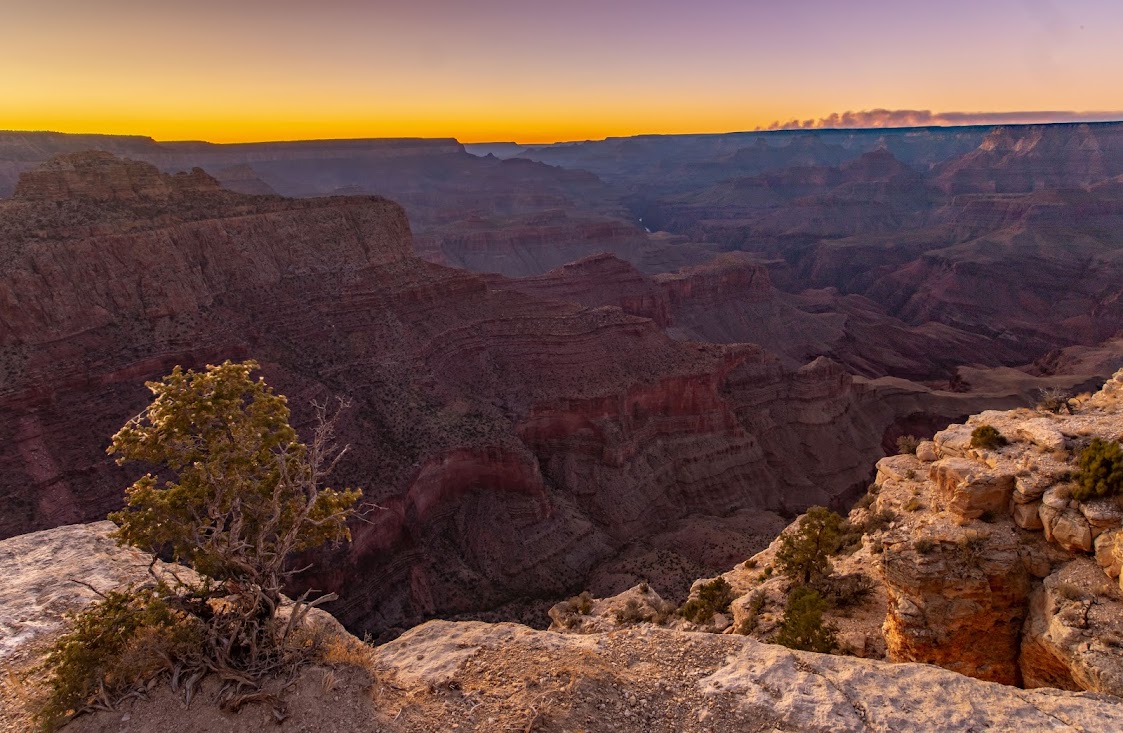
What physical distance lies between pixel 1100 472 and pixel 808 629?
7.52 meters

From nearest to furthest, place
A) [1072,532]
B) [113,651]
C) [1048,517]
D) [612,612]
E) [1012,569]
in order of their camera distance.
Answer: [113,651], [1072,532], [1048,517], [1012,569], [612,612]

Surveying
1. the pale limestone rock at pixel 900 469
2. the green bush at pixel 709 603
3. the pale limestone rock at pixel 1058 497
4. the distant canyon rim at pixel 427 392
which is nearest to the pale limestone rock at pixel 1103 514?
the pale limestone rock at pixel 1058 497

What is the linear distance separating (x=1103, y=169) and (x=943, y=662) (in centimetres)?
23667

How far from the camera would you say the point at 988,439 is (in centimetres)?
1673

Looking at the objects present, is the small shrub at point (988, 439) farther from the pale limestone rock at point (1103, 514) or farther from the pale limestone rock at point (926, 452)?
the pale limestone rock at point (926, 452)

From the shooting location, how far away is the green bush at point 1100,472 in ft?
43.4

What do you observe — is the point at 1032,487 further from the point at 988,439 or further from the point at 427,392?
the point at 427,392

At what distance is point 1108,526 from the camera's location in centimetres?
1302

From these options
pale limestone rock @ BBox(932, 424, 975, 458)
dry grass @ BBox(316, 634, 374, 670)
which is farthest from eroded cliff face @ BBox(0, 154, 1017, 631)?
pale limestone rock @ BBox(932, 424, 975, 458)

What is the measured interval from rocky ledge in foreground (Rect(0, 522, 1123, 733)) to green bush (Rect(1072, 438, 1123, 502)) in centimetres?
468

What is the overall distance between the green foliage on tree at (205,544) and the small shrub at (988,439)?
1645 centimetres

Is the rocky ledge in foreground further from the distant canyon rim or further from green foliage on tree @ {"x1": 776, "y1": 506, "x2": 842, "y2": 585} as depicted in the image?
the distant canyon rim

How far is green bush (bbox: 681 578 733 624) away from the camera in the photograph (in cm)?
2248

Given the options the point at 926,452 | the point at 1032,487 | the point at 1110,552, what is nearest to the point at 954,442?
the point at 1032,487
